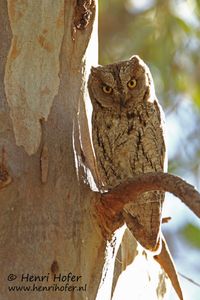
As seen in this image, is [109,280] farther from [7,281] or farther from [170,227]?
[170,227]

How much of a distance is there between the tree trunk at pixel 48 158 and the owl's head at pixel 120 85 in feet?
1.67

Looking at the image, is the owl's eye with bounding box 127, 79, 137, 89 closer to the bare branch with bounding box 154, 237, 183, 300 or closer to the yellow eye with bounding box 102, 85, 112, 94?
the yellow eye with bounding box 102, 85, 112, 94

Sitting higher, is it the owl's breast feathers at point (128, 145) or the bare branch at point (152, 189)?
the owl's breast feathers at point (128, 145)

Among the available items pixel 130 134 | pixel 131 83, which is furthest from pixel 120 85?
pixel 130 134

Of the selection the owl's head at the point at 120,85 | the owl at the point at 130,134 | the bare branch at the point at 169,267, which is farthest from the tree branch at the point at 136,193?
the owl's head at the point at 120,85

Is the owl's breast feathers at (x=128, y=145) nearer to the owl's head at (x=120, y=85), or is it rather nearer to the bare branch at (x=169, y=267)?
the owl's head at (x=120, y=85)

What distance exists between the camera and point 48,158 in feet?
7.39

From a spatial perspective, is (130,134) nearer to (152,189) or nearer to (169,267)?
(169,267)

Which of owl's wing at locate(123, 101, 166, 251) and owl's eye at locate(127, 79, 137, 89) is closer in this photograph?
owl's wing at locate(123, 101, 166, 251)

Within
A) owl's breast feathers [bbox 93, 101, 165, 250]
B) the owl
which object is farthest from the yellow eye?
owl's breast feathers [bbox 93, 101, 165, 250]

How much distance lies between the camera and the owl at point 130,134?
263 cm

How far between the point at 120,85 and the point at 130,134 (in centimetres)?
33

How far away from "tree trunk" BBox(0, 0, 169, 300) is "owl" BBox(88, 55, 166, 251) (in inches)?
10.5

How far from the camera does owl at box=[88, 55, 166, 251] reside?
8.63ft
